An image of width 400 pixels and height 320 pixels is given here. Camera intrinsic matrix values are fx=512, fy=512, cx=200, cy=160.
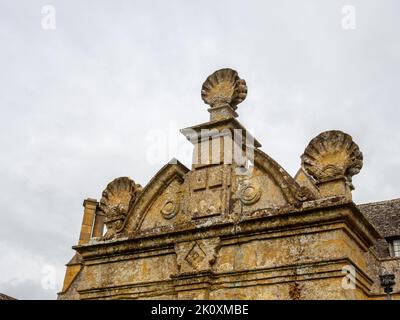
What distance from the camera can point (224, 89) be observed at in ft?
25.3

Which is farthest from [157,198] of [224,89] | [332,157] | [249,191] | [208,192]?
[332,157]

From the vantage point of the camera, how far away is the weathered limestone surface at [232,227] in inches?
242

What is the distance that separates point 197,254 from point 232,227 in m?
0.61

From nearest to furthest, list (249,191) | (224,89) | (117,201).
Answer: (249,191) < (224,89) < (117,201)

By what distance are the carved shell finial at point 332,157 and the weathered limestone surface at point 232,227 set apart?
0.01 metres

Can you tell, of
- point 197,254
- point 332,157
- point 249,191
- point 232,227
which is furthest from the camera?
point 249,191

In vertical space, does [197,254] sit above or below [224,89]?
below

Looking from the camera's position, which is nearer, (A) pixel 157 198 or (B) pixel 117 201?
(A) pixel 157 198

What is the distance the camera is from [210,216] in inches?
278

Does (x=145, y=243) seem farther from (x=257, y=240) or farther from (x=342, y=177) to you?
(x=342, y=177)

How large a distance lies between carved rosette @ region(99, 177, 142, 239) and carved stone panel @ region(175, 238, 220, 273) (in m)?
1.34

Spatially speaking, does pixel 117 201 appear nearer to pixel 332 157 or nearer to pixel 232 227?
pixel 232 227

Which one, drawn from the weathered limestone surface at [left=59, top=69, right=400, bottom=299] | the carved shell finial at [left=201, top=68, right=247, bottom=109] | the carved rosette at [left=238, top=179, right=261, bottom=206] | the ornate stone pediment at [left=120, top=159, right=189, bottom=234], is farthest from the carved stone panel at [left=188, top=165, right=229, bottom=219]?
the carved shell finial at [left=201, top=68, right=247, bottom=109]
